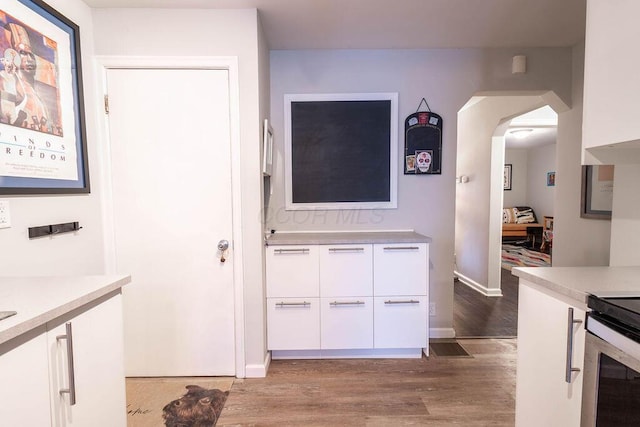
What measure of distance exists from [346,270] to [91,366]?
5.02 ft

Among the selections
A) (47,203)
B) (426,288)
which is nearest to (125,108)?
(47,203)

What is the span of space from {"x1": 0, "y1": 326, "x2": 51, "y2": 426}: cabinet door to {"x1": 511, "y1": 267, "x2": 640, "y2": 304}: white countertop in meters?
1.72

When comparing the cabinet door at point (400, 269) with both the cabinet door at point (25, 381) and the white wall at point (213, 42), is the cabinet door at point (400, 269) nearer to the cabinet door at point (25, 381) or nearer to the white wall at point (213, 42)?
the white wall at point (213, 42)

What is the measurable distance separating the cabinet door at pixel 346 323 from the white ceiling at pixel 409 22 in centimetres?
202

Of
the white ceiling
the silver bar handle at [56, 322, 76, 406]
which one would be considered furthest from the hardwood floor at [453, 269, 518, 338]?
the silver bar handle at [56, 322, 76, 406]

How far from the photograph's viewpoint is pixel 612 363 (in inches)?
35.9

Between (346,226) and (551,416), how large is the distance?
68.1 inches

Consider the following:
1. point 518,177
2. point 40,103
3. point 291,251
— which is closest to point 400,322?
point 291,251

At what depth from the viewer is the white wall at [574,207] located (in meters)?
2.43

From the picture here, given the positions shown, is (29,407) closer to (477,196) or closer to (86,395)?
(86,395)

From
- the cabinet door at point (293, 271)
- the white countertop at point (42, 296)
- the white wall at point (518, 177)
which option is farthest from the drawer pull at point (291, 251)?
the white wall at point (518, 177)

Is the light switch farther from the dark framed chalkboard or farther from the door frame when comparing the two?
the dark framed chalkboard

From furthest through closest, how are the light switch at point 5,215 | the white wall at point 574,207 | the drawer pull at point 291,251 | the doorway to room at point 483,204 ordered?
the doorway to room at point 483,204, the white wall at point 574,207, the drawer pull at point 291,251, the light switch at point 5,215

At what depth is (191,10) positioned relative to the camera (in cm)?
191
